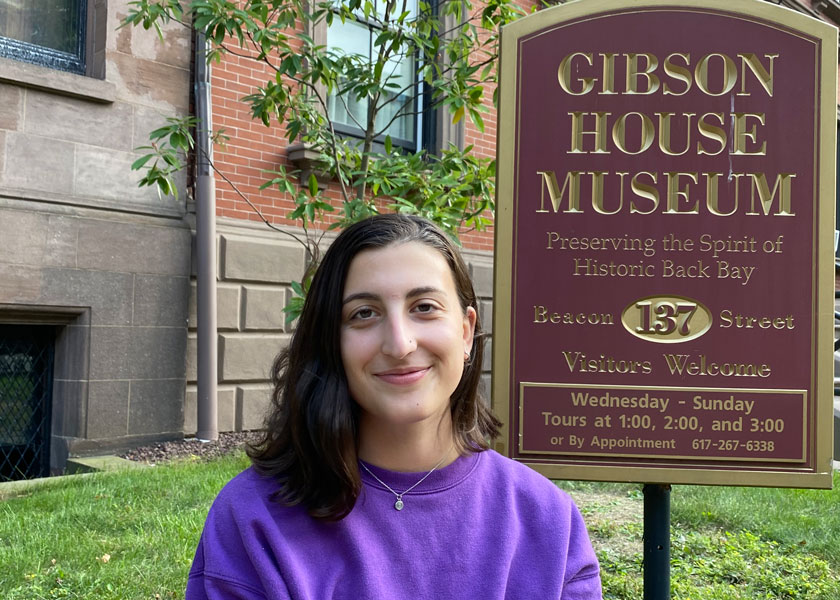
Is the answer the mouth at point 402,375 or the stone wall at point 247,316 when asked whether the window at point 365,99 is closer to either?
the stone wall at point 247,316

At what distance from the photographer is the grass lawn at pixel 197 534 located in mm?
3697

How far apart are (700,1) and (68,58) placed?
5.72 metres

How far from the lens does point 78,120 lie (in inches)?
259

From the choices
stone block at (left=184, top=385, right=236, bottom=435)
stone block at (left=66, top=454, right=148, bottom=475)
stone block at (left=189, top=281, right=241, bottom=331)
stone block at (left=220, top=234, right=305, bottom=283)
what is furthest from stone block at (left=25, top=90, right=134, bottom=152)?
stone block at (left=66, top=454, right=148, bottom=475)

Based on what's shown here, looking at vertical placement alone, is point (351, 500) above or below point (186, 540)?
above

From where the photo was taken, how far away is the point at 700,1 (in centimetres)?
270

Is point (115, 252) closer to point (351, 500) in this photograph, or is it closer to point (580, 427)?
point (580, 427)

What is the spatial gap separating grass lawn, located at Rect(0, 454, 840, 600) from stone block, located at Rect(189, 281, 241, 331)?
5.52ft

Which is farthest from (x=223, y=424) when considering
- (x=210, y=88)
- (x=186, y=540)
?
(x=186, y=540)

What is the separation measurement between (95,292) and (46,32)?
2.15 metres

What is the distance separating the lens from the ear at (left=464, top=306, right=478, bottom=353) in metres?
2.07

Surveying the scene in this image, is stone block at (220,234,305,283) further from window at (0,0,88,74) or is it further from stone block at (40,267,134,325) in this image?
window at (0,0,88,74)

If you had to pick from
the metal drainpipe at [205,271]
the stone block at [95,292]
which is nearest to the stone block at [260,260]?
the metal drainpipe at [205,271]

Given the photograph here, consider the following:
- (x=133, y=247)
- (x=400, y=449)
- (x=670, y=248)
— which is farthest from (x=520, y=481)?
(x=133, y=247)
